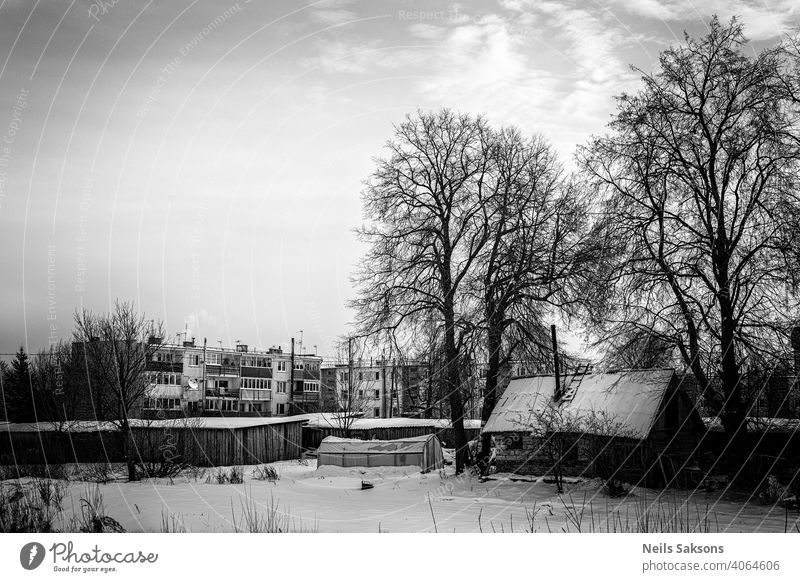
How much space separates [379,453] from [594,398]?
10.0 meters

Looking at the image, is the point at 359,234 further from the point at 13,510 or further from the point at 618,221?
the point at 13,510

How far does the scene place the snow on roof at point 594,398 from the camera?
63.0 feet

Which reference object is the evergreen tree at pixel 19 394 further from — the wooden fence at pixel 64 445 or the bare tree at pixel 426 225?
the bare tree at pixel 426 225

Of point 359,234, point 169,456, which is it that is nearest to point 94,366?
point 169,456

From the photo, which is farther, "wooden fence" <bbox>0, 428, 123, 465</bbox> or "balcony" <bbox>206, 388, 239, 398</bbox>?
"balcony" <bbox>206, 388, 239, 398</bbox>

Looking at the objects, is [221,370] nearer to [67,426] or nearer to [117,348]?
[67,426]

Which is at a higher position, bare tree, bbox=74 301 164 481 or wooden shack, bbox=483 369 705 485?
bare tree, bbox=74 301 164 481

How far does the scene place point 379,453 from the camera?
1089 inches

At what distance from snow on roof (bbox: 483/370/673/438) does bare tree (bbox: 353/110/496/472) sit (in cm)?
201

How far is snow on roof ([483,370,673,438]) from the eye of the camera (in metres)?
19.2

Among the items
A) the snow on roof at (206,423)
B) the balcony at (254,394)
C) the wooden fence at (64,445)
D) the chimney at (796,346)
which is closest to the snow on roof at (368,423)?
the snow on roof at (206,423)

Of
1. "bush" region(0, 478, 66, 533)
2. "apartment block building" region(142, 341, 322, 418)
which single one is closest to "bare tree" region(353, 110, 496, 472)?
"bush" region(0, 478, 66, 533)

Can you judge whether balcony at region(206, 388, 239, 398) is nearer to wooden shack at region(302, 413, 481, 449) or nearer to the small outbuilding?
wooden shack at region(302, 413, 481, 449)

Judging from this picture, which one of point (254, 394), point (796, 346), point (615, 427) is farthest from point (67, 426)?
point (254, 394)
